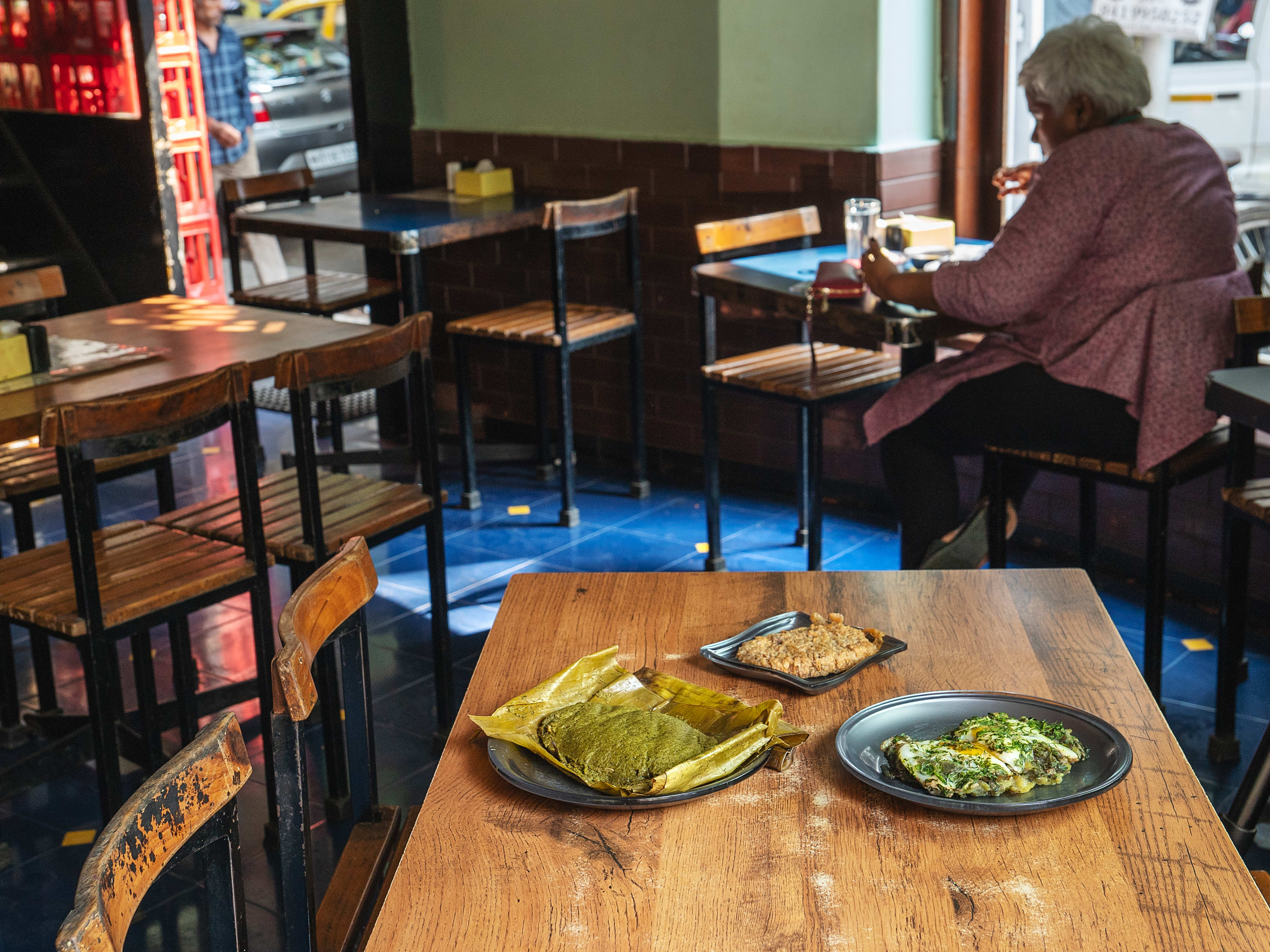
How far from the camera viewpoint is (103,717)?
2385 mm

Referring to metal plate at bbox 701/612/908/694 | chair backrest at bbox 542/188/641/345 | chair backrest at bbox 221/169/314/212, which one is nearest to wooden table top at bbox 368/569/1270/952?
metal plate at bbox 701/612/908/694

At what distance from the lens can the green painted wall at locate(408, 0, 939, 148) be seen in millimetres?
4246

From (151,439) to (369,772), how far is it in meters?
0.90

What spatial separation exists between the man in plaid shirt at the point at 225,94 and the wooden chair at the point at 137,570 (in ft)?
15.6

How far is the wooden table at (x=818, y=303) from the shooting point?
117 inches

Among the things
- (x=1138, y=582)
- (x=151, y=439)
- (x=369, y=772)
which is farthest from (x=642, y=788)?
(x=1138, y=582)

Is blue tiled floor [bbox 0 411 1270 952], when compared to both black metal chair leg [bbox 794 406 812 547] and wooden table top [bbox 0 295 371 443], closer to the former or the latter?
black metal chair leg [bbox 794 406 812 547]

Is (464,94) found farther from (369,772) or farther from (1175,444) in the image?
(369,772)

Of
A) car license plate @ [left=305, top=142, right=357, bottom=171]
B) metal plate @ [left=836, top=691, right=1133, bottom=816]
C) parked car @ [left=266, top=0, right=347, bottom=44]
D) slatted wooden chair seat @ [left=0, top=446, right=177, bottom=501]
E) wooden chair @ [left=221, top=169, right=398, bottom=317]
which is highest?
parked car @ [left=266, top=0, right=347, bottom=44]

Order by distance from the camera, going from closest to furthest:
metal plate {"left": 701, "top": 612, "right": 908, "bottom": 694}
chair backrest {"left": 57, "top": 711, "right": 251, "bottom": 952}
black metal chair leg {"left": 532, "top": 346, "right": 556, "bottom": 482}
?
chair backrest {"left": 57, "top": 711, "right": 251, "bottom": 952} < metal plate {"left": 701, "top": 612, "right": 908, "bottom": 694} < black metal chair leg {"left": 532, "top": 346, "right": 556, "bottom": 482}

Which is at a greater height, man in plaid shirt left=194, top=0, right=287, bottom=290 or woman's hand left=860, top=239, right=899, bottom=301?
man in plaid shirt left=194, top=0, right=287, bottom=290

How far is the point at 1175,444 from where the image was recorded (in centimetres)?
286

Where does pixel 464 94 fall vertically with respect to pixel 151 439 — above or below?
above

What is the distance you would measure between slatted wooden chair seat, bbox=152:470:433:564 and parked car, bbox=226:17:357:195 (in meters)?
6.76
